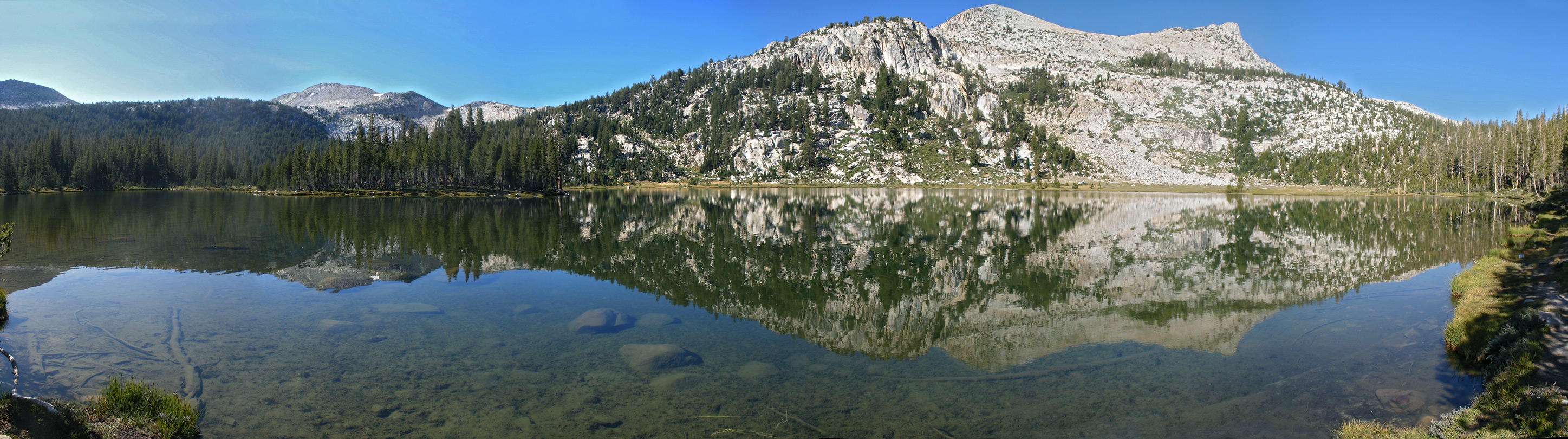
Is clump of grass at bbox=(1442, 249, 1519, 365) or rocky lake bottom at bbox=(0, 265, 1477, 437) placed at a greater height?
clump of grass at bbox=(1442, 249, 1519, 365)

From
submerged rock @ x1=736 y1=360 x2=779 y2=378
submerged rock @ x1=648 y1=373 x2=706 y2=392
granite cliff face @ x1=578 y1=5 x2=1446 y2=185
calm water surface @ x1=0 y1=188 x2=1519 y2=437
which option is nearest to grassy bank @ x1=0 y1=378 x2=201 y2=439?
calm water surface @ x1=0 y1=188 x2=1519 y2=437

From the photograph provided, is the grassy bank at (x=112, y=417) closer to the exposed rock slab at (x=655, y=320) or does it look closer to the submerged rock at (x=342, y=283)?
the exposed rock slab at (x=655, y=320)

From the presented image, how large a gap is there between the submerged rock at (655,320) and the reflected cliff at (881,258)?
1.18 metres

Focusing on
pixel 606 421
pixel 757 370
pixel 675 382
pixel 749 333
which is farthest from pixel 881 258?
pixel 606 421

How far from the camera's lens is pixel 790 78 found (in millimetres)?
196375

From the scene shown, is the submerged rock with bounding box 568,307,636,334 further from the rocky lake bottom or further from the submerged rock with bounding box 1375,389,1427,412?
the submerged rock with bounding box 1375,389,1427,412

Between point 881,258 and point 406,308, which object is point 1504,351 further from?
point 406,308

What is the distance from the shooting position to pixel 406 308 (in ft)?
46.4

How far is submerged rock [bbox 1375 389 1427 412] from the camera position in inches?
332

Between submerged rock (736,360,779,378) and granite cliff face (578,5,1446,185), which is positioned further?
granite cliff face (578,5,1446,185)

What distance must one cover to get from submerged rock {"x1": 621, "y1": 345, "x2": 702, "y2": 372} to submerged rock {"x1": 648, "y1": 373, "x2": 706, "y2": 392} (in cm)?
46

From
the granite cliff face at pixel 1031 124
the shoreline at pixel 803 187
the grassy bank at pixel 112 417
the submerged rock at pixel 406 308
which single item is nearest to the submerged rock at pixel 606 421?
the grassy bank at pixel 112 417

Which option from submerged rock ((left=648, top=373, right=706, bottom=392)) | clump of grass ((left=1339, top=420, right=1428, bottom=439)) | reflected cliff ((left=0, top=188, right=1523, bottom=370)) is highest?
reflected cliff ((left=0, top=188, right=1523, bottom=370))

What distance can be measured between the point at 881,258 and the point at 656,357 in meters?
14.6
